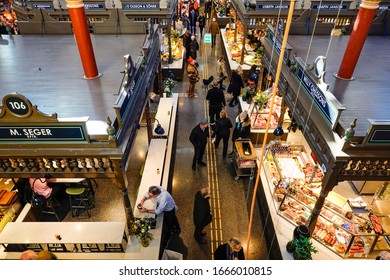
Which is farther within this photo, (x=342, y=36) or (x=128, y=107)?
(x=342, y=36)

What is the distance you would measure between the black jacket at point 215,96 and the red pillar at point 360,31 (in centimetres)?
478

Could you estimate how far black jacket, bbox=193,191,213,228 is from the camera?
6730 mm

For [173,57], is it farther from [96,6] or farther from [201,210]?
[201,210]

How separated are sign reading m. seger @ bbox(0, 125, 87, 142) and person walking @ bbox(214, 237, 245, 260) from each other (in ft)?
11.8

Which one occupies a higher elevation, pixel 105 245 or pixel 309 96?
pixel 309 96

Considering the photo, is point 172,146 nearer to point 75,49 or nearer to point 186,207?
point 186,207

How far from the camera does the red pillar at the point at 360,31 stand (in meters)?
6.26

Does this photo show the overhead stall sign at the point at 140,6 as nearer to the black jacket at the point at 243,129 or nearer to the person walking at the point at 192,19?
the person walking at the point at 192,19

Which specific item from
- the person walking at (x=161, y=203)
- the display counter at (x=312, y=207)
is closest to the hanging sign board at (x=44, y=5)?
the person walking at (x=161, y=203)

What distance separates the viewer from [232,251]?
5582 millimetres

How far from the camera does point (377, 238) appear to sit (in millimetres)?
6227

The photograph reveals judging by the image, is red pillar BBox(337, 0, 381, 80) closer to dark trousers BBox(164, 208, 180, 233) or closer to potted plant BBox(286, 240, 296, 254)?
potted plant BBox(286, 240, 296, 254)

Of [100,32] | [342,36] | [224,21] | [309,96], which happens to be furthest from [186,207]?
[224,21]

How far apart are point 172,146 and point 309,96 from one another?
5.35m
